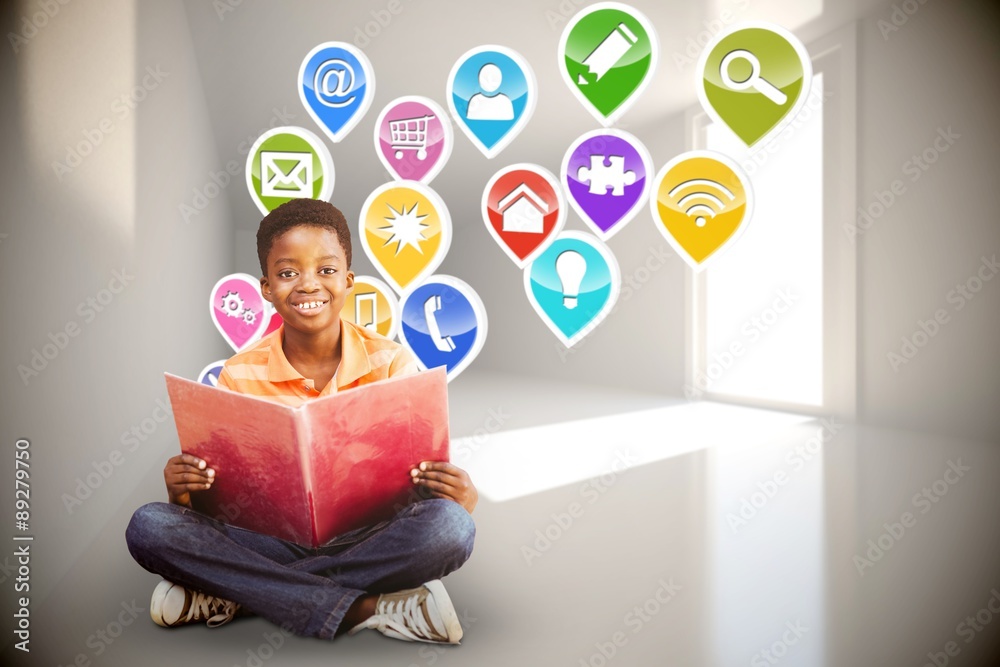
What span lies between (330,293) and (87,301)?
86 cm

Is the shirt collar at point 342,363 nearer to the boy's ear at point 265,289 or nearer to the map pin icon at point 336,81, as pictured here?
the boy's ear at point 265,289

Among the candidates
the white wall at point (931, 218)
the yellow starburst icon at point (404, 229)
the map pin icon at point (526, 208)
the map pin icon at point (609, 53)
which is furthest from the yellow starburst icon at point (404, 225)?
the white wall at point (931, 218)

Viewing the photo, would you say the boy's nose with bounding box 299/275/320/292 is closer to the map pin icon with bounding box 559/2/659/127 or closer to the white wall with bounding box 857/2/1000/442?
the map pin icon with bounding box 559/2/659/127

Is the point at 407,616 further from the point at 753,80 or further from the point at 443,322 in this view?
the point at 753,80

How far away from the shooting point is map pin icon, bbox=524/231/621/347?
2.29 meters

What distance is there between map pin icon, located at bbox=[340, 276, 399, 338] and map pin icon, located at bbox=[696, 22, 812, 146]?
3.75 feet

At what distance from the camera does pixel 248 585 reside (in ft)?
4.33

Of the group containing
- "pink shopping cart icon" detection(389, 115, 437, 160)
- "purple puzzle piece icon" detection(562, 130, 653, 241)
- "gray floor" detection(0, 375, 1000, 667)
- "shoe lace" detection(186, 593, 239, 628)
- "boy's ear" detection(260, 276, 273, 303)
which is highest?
"pink shopping cart icon" detection(389, 115, 437, 160)

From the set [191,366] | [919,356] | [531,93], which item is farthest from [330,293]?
[919,356]

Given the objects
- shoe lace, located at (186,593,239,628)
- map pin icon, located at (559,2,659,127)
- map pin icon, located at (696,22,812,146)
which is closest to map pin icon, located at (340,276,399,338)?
map pin icon, located at (559,2,659,127)

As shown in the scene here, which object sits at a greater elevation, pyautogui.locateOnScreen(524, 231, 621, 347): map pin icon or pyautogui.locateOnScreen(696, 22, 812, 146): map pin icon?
pyautogui.locateOnScreen(696, 22, 812, 146): map pin icon

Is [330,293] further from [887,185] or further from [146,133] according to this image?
[887,185]

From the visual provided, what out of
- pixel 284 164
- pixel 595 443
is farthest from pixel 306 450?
pixel 595 443

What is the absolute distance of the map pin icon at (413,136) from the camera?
2207 millimetres
